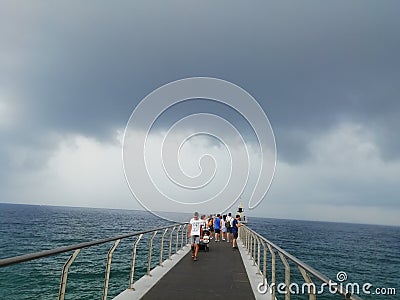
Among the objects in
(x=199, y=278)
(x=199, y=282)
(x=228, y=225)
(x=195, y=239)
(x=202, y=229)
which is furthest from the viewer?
(x=228, y=225)

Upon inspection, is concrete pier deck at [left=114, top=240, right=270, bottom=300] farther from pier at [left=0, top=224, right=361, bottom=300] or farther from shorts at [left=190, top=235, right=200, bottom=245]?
shorts at [left=190, top=235, right=200, bottom=245]

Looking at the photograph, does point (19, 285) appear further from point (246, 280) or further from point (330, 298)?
point (330, 298)

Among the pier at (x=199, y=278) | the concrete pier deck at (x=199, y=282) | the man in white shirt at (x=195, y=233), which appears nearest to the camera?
the pier at (x=199, y=278)

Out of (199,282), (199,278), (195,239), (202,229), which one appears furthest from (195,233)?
(199,282)

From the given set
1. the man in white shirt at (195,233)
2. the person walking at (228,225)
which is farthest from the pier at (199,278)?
the person walking at (228,225)

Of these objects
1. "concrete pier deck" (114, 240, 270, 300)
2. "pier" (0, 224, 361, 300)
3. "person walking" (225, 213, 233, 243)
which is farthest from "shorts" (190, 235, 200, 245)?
"person walking" (225, 213, 233, 243)

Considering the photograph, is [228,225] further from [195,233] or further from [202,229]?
[195,233]

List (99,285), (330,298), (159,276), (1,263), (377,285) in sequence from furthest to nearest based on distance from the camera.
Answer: (377,285)
(330,298)
(99,285)
(159,276)
(1,263)

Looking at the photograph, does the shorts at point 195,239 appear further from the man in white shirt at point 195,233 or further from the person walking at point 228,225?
the person walking at point 228,225

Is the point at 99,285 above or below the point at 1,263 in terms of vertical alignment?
below

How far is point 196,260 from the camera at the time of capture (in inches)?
412

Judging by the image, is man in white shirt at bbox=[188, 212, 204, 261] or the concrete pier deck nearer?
the concrete pier deck

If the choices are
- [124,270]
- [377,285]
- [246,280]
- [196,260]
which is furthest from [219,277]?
[377,285]

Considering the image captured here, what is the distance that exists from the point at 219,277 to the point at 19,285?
42.8ft
